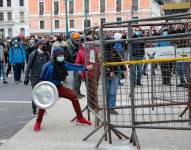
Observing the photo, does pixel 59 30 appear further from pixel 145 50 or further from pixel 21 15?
pixel 145 50

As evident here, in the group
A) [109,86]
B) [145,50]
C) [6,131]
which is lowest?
[6,131]

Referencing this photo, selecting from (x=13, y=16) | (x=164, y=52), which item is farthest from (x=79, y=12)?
(x=164, y=52)

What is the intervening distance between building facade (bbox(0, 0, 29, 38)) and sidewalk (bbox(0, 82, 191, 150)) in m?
119

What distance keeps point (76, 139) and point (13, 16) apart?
4969 inches

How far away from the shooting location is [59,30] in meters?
118

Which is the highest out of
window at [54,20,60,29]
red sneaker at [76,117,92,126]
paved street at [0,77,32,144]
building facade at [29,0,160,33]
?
building facade at [29,0,160,33]

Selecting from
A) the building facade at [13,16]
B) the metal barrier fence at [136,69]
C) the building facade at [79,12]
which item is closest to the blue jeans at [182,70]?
the metal barrier fence at [136,69]

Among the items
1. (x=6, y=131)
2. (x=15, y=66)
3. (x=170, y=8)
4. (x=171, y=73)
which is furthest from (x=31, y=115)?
(x=170, y=8)

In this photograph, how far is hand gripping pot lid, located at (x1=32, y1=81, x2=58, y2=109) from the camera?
28.4 feet

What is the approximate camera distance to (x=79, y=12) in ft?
383

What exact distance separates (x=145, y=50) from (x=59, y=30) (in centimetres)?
11194

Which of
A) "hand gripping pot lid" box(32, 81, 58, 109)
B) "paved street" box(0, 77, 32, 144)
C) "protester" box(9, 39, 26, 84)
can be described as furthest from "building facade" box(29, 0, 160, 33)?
"hand gripping pot lid" box(32, 81, 58, 109)

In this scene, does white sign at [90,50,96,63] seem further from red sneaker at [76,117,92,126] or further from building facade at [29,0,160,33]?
building facade at [29,0,160,33]

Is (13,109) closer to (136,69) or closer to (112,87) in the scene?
(112,87)
